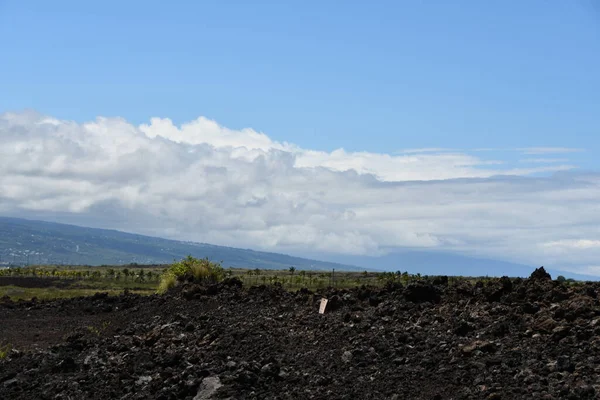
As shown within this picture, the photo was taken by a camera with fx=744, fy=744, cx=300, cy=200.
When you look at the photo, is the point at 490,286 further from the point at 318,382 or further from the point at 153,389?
the point at 153,389

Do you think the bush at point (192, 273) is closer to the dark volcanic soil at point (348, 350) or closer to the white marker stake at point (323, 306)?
the dark volcanic soil at point (348, 350)

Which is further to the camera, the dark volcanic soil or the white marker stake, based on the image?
the white marker stake

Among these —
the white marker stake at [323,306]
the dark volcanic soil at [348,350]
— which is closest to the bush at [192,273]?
the dark volcanic soil at [348,350]

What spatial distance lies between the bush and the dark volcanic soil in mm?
7640

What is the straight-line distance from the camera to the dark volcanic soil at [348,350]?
14.3 metres

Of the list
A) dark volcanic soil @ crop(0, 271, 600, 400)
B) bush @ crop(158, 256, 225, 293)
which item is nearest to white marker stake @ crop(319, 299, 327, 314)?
dark volcanic soil @ crop(0, 271, 600, 400)

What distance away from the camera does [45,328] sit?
30.3m

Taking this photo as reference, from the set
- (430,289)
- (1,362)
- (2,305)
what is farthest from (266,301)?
(2,305)

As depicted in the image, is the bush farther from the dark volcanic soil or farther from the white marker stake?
the white marker stake

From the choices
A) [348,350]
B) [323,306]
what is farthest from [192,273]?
[348,350]

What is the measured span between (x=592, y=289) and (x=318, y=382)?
805 centimetres

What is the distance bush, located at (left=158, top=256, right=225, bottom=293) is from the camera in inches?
1358

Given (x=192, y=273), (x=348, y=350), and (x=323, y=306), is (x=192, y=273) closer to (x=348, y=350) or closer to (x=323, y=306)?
(x=323, y=306)

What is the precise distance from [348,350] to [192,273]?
18653 mm
